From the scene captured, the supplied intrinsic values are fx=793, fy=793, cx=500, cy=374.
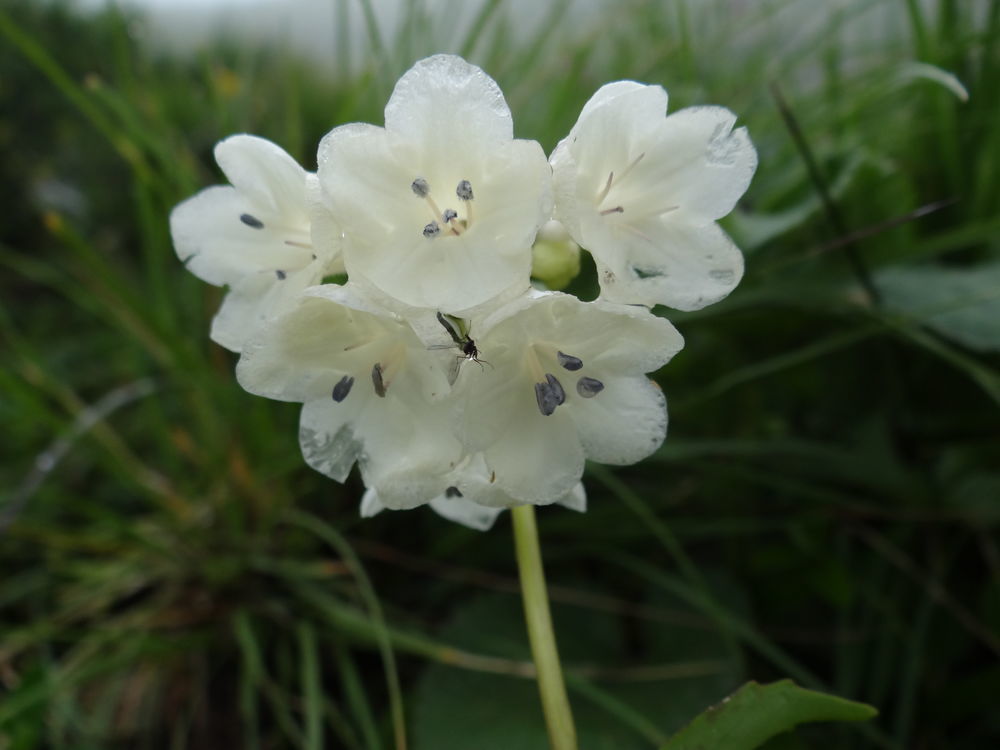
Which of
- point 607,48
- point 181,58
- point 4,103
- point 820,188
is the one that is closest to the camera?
point 820,188

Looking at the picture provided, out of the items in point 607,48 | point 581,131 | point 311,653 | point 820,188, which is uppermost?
point 607,48

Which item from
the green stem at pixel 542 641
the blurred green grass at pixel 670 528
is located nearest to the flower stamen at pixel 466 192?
the green stem at pixel 542 641

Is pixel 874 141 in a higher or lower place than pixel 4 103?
lower

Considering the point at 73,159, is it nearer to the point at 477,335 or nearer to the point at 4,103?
the point at 4,103

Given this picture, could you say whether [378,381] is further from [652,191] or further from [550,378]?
[652,191]

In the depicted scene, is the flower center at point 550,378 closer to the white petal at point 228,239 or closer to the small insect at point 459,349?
the small insect at point 459,349

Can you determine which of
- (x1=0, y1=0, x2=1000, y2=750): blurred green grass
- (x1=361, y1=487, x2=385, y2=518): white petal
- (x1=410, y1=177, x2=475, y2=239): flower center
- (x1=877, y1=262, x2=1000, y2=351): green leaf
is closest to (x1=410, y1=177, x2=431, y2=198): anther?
(x1=410, y1=177, x2=475, y2=239): flower center

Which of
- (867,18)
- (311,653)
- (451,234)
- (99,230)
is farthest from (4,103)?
(867,18)
